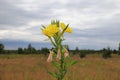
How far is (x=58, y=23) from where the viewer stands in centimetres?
251

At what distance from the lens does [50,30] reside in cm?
237

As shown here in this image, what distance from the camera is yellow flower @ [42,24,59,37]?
2367 mm

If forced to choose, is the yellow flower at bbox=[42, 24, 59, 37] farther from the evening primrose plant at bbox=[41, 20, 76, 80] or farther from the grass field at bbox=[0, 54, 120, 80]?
the grass field at bbox=[0, 54, 120, 80]

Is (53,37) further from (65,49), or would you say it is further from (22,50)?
(22,50)

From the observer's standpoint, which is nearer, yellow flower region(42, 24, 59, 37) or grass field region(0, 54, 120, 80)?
yellow flower region(42, 24, 59, 37)

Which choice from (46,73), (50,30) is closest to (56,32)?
(50,30)

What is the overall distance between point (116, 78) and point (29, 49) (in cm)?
6783

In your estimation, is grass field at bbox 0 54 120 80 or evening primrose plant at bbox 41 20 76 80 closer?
evening primrose plant at bbox 41 20 76 80

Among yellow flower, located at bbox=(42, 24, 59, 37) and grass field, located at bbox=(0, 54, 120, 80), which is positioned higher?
yellow flower, located at bbox=(42, 24, 59, 37)

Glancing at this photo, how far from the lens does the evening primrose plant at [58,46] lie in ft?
7.84

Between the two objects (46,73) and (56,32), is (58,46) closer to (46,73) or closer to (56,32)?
(56,32)

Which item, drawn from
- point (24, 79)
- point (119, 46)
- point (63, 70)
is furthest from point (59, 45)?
point (119, 46)

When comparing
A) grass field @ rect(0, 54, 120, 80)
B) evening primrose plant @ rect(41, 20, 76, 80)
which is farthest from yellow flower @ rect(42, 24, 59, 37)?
grass field @ rect(0, 54, 120, 80)

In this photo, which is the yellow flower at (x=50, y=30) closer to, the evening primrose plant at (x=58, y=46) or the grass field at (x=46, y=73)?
the evening primrose plant at (x=58, y=46)
